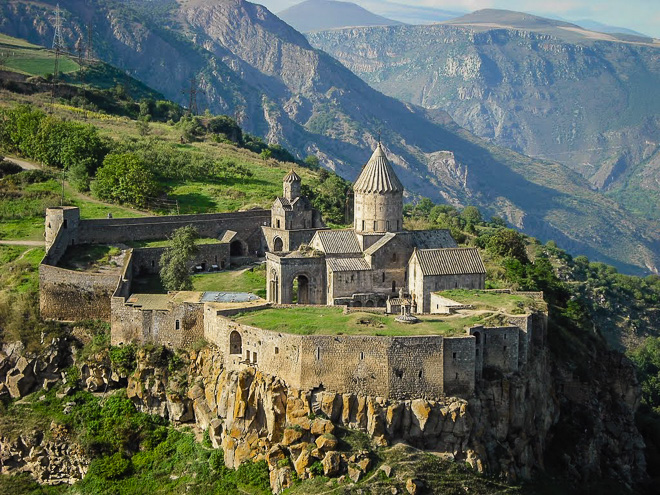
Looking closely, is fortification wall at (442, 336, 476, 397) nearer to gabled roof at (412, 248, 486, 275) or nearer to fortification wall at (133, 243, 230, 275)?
gabled roof at (412, 248, 486, 275)

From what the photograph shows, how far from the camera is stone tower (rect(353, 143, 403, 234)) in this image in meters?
56.3

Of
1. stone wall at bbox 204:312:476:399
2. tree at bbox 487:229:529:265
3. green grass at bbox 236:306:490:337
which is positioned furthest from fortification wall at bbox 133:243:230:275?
tree at bbox 487:229:529:265

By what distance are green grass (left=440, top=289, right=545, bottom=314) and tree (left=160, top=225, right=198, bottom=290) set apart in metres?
15.7

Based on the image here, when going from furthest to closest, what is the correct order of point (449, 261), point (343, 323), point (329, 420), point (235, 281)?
point (235, 281)
point (449, 261)
point (343, 323)
point (329, 420)

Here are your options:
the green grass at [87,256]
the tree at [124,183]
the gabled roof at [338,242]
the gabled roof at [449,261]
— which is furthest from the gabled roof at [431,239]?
the tree at [124,183]

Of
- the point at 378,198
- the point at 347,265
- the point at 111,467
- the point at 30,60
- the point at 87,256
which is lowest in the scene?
the point at 111,467

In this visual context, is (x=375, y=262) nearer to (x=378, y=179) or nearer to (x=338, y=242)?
(x=338, y=242)

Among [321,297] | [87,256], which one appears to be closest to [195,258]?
[87,256]

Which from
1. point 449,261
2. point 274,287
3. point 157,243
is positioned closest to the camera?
point 449,261

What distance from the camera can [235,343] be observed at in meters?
46.4

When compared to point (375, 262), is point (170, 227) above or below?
above

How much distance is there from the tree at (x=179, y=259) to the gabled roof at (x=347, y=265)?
8.89 metres

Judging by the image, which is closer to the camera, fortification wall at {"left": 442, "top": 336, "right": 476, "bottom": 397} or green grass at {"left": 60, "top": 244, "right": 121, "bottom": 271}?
fortification wall at {"left": 442, "top": 336, "right": 476, "bottom": 397}

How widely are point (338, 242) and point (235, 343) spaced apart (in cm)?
1190
